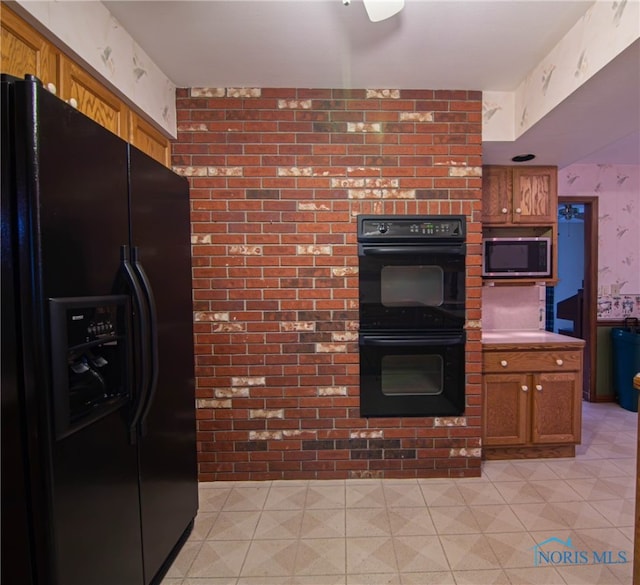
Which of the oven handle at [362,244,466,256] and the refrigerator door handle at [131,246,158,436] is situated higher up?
the oven handle at [362,244,466,256]

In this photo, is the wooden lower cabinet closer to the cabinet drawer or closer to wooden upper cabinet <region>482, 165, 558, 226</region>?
the cabinet drawer

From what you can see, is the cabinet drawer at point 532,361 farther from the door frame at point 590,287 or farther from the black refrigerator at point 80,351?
the black refrigerator at point 80,351

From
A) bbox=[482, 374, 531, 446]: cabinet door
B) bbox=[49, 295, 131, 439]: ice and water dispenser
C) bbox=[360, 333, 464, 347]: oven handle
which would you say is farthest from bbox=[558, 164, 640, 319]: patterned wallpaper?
bbox=[49, 295, 131, 439]: ice and water dispenser

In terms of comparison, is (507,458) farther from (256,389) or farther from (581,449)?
(256,389)

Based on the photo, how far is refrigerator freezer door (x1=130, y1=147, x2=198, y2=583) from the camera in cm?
133

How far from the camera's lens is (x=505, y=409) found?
91.6 inches

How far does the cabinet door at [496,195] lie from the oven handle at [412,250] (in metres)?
0.67

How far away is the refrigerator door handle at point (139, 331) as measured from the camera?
1.18m

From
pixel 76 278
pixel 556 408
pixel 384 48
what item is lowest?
pixel 556 408

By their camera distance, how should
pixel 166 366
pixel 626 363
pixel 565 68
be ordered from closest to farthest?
1. pixel 166 366
2. pixel 565 68
3. pixel 626 363

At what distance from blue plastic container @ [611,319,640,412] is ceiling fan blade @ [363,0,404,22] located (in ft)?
11.7

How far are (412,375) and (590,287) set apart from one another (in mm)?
2543

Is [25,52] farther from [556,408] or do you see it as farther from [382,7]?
[556,408]

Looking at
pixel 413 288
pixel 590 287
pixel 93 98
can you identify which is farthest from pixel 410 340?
pixel 590 287
